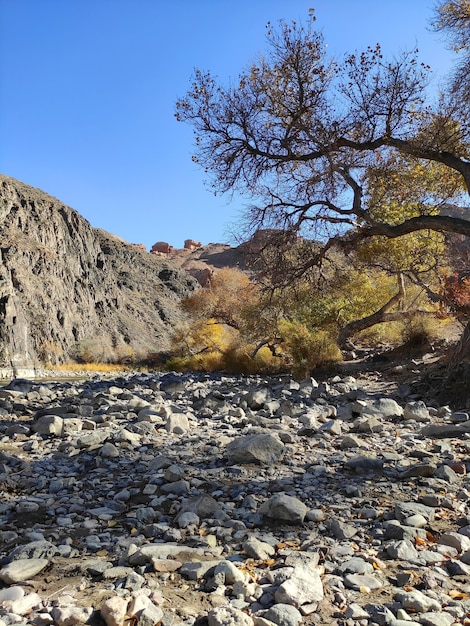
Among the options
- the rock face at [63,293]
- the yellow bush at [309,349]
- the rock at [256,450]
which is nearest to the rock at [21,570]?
the rock at [256,450]

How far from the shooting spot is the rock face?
1694 inches

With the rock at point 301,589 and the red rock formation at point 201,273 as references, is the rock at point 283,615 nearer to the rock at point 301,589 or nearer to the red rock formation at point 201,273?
the rock at point 301,589

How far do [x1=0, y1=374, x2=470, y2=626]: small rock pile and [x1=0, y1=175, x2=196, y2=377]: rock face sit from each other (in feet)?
98.2

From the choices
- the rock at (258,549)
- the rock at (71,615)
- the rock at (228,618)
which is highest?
the rock at (71,615)

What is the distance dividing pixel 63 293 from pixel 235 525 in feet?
167

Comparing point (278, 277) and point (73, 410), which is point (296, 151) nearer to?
point (278, 277)

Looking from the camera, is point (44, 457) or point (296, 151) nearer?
point (44, 457)

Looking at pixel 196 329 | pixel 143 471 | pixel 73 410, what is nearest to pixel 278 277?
pixel 73 410

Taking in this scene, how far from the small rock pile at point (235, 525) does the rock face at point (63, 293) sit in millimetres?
29936

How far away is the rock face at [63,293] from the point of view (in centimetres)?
4303

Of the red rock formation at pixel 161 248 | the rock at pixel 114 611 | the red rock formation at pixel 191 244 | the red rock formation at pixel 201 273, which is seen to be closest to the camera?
the rock at pixel 114 611

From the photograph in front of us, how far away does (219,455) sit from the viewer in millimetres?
4738

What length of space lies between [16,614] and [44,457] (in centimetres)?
316

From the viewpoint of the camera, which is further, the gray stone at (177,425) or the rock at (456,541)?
the gray stone at (177,425)
